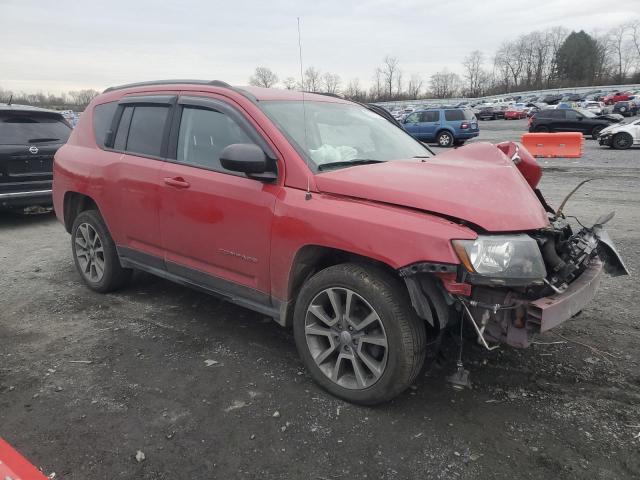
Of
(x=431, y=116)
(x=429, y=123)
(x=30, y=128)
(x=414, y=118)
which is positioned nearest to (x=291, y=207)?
(x=30, y=128)

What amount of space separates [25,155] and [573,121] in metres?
25.2

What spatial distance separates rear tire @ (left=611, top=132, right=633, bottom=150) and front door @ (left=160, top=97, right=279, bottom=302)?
2035cm

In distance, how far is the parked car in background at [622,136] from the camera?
62.5ft

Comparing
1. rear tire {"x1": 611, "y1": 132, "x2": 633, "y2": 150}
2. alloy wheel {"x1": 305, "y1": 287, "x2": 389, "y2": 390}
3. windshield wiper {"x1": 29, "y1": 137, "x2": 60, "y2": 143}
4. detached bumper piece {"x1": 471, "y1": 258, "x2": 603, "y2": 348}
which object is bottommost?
alloy wheel {"x1": 305, "y1": 287, "x2": 389, "y2": 390}

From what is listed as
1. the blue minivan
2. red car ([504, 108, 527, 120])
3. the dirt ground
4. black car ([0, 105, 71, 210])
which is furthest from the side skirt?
red car ([504, 108, 527, 120])

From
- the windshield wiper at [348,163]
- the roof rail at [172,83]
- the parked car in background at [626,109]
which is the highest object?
the parked car in background at [626,109]

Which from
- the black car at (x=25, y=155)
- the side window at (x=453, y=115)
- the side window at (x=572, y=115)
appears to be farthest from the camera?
the side window at (x=572, y=115)

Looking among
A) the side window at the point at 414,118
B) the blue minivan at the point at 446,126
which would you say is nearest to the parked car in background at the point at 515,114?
the blue minivan at the point at 446,126

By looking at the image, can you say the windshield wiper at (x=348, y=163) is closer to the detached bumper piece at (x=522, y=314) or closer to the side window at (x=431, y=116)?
the detached bumper piece at (x=522, y=314)

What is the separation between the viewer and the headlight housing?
2.41 metres

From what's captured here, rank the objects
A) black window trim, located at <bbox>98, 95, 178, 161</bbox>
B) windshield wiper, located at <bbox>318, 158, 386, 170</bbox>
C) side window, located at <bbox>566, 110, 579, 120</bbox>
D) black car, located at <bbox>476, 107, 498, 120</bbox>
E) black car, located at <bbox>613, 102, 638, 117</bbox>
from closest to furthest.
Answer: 1. windshield wiper, located at <bbox>318, 158, 386, 170</bbox>
2. black window trim, located at <bbox>98, 95, 178, 161</bbox>
3. side window, located at <bbox>566, 110, 579, 120</bbox>
4. black car, located at <bbox>613, 102, 638, 117</bbox>
5. black car, located at <bbox>476, 107, 498, 120</bbox>

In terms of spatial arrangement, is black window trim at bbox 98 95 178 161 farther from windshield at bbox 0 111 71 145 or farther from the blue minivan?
the blue minivan

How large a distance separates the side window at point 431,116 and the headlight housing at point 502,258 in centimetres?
2179

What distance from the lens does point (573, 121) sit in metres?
24.9
